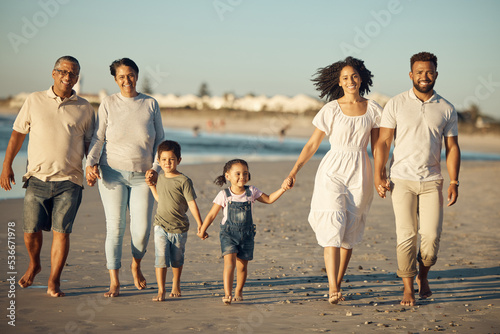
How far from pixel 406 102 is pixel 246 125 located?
183 ft

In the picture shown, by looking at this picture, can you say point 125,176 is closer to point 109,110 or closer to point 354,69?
point 109,110

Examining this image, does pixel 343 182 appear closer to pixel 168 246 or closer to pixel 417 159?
pixel 417 159

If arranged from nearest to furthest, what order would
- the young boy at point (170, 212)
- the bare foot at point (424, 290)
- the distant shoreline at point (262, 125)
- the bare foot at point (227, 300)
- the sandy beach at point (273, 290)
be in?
the sandy beach at point (273, 290)
the bare foot at point (227, 300)
the young boy at point (170, 212)
the bare foot at point (424, 290)
the distant shoreline at point (262, 125)

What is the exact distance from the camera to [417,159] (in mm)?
5695

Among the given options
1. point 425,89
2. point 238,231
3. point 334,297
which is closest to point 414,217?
point 334,297

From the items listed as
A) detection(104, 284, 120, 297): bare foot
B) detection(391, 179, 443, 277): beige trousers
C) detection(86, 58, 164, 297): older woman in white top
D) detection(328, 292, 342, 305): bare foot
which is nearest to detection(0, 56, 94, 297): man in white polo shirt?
detection(86, 58, 164, 297): older woman in white top

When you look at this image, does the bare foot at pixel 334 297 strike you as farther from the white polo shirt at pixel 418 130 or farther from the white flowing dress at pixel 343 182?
the white polo shirt at pixel 418 130

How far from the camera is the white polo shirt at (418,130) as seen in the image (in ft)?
18.7

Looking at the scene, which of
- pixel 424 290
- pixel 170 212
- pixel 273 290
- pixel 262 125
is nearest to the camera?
pixel 170 212

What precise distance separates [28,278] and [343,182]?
9.91 feet

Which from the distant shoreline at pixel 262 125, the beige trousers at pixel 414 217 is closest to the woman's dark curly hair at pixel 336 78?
the beige trousers at pixel 414 217

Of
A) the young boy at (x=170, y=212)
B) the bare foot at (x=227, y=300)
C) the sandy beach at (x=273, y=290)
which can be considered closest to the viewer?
the sandy beach at (x=273, y=290)

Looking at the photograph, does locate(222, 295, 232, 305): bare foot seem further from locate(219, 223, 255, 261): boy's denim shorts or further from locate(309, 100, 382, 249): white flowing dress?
locate(309, 100, 382, 249): white flowing dress

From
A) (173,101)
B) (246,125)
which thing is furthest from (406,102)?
(173,101)
